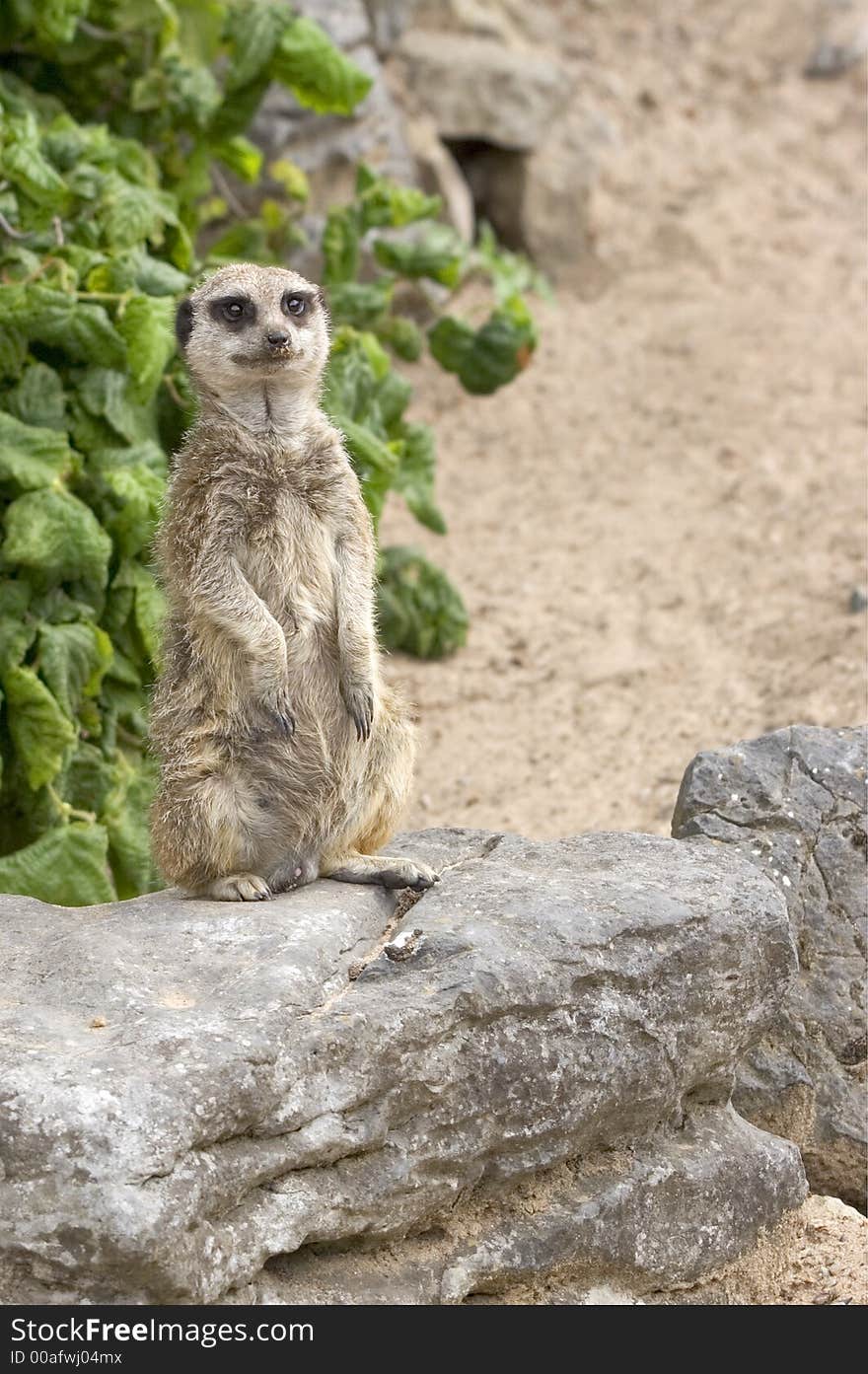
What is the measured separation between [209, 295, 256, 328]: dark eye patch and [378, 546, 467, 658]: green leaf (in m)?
2.76

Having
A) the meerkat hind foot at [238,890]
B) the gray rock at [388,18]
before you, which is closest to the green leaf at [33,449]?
the meerkat hind foot at [238,890]

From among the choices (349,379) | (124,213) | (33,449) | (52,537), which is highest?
(124,213)

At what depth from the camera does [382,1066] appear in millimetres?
3098

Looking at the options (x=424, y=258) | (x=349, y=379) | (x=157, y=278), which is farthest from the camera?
(x=424, y=258)

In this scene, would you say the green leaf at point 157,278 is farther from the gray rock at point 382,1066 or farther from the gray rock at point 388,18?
the gray rock at point 388,18

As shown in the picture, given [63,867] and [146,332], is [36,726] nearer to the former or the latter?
[63,867]

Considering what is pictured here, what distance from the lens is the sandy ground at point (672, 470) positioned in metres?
6.16

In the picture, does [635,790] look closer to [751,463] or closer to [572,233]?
[751,463]

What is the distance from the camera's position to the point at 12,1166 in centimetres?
276

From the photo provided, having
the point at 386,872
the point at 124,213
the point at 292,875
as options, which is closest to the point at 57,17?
the point at 124,213

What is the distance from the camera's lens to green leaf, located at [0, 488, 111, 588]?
15.5 ft

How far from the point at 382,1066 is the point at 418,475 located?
373cm

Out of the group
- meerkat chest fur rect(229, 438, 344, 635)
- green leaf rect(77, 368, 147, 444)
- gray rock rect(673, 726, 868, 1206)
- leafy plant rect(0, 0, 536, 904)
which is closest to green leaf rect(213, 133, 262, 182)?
leafy plant rect(0, 0, 536, 904)

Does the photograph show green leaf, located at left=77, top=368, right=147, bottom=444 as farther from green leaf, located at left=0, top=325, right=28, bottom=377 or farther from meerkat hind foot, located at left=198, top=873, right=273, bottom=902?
meerkat hind foot, located at left=198, top=873, right=273, bottom=902
